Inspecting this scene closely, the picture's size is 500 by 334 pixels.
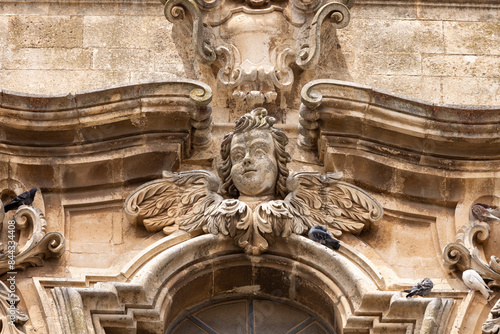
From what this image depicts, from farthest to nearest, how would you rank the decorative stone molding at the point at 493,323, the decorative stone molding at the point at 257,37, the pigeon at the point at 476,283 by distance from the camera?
the decorative stone molding at the point at 257,37, the pigeon at the point at 476,283, the decorative stone molding at the point at 493,323

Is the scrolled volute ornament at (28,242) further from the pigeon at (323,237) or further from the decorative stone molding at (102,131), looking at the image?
the pigeon at (323,237)

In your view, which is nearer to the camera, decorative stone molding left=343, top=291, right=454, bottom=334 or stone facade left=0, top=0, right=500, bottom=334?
decorative stone molding left=343, top=291, right=454, bottom=334

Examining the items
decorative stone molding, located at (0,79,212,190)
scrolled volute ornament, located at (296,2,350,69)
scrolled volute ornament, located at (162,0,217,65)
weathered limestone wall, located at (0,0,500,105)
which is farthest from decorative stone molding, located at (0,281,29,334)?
scrolled volute ornament, located at (296,2,350,69)

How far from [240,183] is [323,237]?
0.79m

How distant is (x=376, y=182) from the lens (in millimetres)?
12906

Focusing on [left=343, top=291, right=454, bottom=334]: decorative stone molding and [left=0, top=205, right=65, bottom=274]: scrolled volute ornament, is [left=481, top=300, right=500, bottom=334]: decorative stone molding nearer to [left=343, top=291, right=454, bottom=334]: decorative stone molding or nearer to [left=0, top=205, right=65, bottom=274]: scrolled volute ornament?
[left=343, top=291, right=454, bottom=334]: decorative stone molding

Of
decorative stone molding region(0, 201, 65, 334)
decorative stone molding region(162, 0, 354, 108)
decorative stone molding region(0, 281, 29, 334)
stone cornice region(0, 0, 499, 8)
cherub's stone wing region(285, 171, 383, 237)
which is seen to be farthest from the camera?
stone cornice region(0, 0, 499, 8)

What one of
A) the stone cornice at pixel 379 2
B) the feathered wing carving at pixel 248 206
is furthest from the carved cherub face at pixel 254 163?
the stone cornice at pixel 379 2

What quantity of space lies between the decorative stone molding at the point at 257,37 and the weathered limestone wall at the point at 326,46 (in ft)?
1.08

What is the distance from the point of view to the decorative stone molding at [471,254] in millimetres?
12219

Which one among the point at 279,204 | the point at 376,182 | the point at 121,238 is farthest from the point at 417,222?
the point at 121,238

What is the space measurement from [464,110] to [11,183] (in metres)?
3.66

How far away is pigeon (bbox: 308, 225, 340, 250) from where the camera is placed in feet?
40.2

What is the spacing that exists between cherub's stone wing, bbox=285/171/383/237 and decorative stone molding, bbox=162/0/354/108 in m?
0.98
